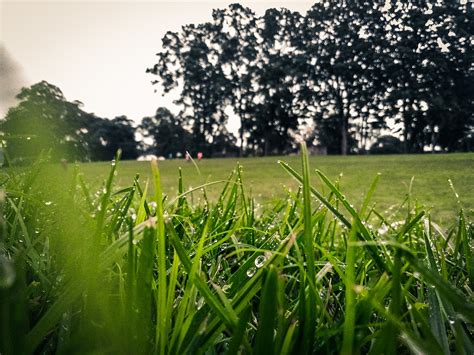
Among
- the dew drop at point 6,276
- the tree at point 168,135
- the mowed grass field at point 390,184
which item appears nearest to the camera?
the dew drop at point 6,276

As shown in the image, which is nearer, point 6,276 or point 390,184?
point 6,276

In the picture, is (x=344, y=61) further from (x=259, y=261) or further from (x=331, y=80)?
(x=259, y=261)

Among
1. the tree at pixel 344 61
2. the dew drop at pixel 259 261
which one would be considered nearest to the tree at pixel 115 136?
the tree at pixel 344 61

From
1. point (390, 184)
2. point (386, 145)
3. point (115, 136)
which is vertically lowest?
point (390, 184)

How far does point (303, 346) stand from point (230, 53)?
33.5 m

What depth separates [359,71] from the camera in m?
31.0

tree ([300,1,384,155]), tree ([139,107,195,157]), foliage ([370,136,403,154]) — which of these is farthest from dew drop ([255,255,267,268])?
foliage ([370,136,403,154])

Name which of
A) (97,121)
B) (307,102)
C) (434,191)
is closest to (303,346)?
(434,191)

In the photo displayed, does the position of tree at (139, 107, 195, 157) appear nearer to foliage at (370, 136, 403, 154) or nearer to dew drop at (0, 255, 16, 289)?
foliage at (370, 136, 403, 154)

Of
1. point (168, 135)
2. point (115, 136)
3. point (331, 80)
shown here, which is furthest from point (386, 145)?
point (115, 136)

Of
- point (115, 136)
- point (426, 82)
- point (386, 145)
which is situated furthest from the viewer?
point (115, 136)

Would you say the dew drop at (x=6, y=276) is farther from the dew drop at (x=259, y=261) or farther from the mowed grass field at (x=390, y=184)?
the mowed grass field at (x=390, y=184)

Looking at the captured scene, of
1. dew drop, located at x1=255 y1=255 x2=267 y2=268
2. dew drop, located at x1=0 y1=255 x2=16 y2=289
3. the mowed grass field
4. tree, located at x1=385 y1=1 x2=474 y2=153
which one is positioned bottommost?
the mowed grass field

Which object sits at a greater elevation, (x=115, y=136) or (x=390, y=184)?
(x=115, y=136)
